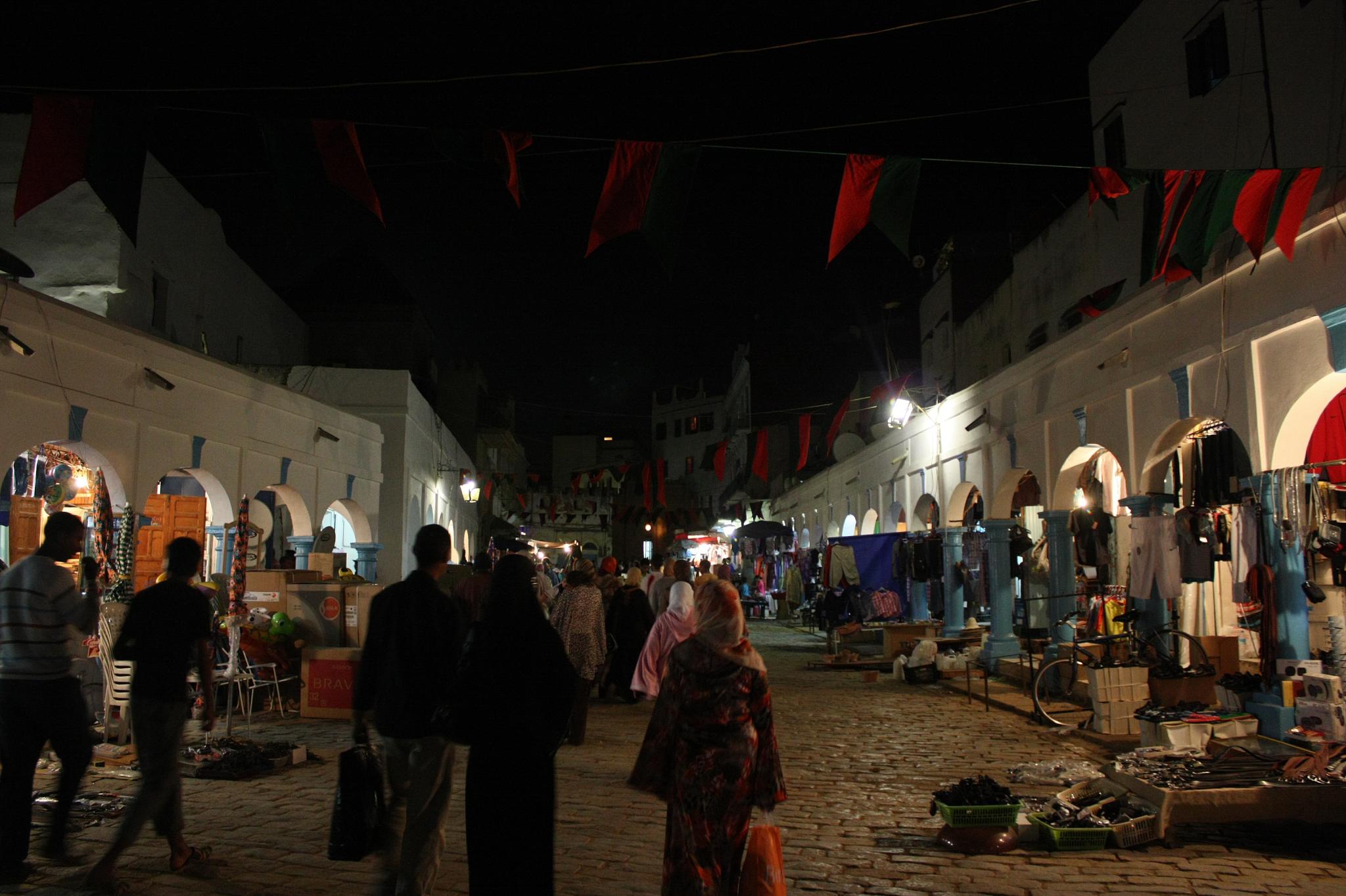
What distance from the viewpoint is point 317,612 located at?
12.1m

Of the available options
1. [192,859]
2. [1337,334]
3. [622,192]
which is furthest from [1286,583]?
[192,859]

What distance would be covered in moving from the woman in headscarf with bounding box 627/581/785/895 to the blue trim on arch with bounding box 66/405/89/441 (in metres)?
9.22

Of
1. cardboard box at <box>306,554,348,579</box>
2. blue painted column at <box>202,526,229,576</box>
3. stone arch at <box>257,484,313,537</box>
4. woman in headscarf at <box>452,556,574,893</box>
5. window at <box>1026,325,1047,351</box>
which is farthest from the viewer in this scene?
window at <box>1026,325,1047,351</box>

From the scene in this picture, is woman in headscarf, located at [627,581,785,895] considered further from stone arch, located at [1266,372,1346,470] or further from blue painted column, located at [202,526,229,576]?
blue painted column, located at [202,526,229,576]

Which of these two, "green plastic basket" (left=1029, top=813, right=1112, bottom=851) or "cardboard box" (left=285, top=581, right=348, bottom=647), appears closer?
"green plastic basket" (left=1029, top=813, right=1112, bottom=851)

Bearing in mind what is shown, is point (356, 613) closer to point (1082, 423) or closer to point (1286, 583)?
point (1082, 423)

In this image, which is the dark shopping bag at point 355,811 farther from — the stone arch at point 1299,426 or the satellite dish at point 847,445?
the satellite dish at point 847,445

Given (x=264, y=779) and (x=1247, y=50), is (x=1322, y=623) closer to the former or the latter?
(x=1247, y=50)

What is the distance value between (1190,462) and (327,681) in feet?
35.6

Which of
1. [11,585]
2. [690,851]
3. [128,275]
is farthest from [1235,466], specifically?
[128,275]

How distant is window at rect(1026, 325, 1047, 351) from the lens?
20.9 meters

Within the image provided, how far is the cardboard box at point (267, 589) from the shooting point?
12.1 meters

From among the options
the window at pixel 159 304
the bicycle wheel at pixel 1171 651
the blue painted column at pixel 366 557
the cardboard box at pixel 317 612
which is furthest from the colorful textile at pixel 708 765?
the blue painted column at pixel 366 557

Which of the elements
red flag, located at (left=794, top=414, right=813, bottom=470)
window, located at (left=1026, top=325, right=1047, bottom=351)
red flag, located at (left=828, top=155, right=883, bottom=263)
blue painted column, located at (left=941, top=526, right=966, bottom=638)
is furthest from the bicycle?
red flag, located at (left=794, top=414, right=813, bottom=470)
